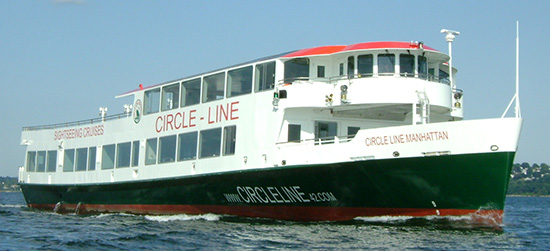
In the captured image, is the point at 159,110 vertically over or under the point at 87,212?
over

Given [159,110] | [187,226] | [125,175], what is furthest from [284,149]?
[125,175]

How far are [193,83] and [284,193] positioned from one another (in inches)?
226

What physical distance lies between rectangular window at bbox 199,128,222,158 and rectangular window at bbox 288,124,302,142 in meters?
2.73

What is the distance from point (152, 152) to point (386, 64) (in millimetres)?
9370

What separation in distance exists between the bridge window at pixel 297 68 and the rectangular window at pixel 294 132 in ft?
4.76

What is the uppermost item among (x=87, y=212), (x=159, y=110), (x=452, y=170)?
(x=159, y=110)

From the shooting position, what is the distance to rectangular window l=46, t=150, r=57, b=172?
97.0 ft


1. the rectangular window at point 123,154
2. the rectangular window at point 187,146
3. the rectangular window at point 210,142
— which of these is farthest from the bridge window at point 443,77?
the rectangular window at point 123,154

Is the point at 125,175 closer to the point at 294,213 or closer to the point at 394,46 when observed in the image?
the point at 294,213

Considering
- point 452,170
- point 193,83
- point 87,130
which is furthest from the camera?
point 87,130

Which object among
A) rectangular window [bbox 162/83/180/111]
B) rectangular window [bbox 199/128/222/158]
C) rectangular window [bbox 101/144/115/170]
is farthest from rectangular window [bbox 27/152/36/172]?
rectangular window [bbox 199/128/222/158]

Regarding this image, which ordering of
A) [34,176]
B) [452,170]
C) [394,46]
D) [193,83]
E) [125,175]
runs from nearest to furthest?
1. [452,170]
2. [394,46]
3. [193,83]
4. [125,175]
5. [34,176]

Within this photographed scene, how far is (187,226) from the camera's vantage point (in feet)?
63.1

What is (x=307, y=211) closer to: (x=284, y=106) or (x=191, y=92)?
(x=284, y=106)
